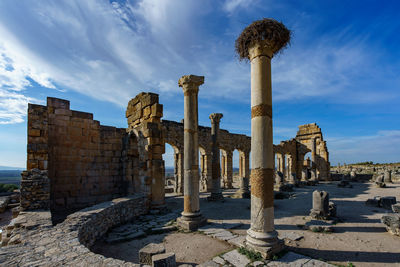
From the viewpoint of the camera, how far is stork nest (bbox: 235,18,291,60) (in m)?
5.21

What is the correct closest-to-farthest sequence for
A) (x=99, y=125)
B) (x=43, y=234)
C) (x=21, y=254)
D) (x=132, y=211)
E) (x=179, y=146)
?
1. (x=21, y=254)
2. (x=43, y=234)
3. (x=132, y=211)
4. (x=99, y=125)
5. (x=179, y=146)

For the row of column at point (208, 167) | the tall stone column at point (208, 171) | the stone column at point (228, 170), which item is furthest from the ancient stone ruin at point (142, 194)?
the stone column at point (228, 170)

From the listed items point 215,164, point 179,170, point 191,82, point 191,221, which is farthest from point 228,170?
point 191,82

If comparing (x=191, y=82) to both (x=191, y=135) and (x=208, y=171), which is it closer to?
(x=191, y=135)

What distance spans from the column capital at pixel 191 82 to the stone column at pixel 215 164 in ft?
17.8

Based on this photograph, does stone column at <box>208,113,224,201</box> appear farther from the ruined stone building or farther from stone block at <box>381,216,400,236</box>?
stone block at <box>381,216,400,236</box>

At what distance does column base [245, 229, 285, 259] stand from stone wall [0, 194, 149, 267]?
2778mm

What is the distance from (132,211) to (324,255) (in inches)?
254

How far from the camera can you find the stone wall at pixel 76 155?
874cm

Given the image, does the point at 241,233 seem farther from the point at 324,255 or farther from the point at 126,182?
the point at 126,182

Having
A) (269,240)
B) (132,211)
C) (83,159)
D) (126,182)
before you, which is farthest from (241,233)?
(83,159)

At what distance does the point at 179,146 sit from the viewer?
17.0m

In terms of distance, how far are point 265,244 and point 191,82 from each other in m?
5.62

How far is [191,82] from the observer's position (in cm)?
792
